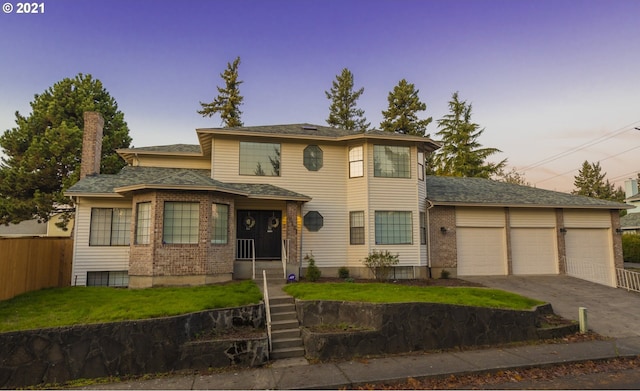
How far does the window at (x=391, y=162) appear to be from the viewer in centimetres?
1586

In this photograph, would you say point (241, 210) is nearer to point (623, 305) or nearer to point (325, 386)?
point (325, 386)

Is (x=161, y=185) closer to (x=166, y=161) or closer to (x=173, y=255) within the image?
(x=173, y=255)

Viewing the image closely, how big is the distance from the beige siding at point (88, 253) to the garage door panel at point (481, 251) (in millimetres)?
Result: 14297

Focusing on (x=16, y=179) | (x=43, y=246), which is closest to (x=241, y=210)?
(x=43, y=246)

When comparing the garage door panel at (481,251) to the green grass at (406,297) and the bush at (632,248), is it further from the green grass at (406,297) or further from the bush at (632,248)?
the bush at (632,248)

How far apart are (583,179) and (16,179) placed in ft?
219

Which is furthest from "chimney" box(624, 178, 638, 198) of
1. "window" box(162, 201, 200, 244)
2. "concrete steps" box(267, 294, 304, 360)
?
"window" box(162, 201, 200, 244)

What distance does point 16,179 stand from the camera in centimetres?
2202

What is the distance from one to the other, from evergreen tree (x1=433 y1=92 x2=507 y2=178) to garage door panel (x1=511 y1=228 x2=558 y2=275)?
17025 mm

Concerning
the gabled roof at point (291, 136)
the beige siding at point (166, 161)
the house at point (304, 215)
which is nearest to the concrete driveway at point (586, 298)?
the house at point (304, 215)

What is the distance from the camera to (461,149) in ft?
113

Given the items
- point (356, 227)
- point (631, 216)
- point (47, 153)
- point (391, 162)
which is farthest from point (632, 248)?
point (47, 153)

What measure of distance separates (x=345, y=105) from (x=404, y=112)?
24.6 ft

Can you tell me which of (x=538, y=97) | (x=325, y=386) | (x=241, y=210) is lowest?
(x=325, y=386)
